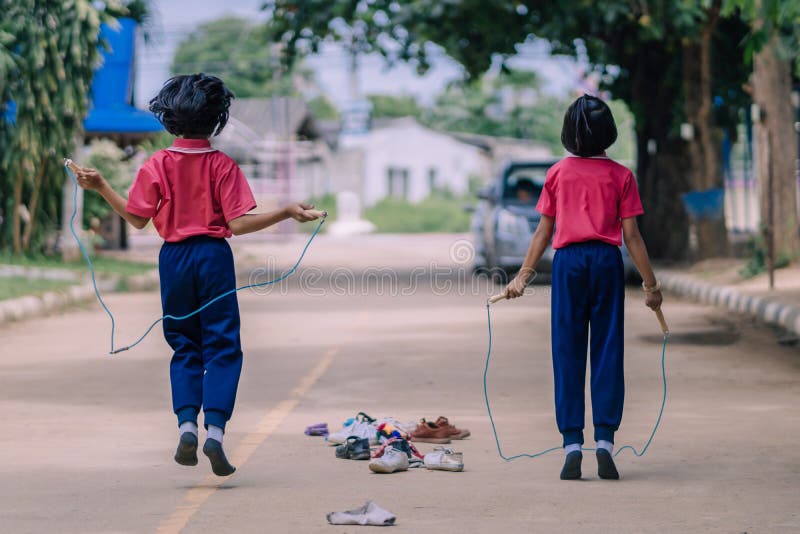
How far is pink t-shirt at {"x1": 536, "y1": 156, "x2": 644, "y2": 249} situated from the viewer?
6832 millimetres

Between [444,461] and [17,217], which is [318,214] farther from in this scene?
[17,217]

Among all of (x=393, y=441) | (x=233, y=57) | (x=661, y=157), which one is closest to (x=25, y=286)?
(x=393, y=441)

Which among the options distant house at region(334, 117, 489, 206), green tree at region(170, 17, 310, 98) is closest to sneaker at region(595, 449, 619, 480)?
distant house at region(334, 117, 489, 206)

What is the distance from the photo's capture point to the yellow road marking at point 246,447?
5.95m

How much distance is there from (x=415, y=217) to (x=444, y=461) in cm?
5755

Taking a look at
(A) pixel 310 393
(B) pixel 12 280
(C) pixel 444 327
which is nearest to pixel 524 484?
(A) pixel 310 393

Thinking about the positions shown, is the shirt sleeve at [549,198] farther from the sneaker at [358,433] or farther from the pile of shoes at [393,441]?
the sneaker at [358,433]

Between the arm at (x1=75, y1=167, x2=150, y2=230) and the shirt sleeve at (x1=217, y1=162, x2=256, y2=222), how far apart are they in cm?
36

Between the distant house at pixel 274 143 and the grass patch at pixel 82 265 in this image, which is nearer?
the grass patch at pixel 82 265

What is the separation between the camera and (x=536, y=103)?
90.1m

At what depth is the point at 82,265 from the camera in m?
23.1

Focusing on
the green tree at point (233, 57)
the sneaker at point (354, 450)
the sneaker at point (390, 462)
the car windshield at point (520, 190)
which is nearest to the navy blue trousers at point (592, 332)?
the sneaker at point (390, 462)

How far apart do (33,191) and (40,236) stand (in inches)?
36.5

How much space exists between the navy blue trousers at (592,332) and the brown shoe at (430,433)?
46.9 inches
